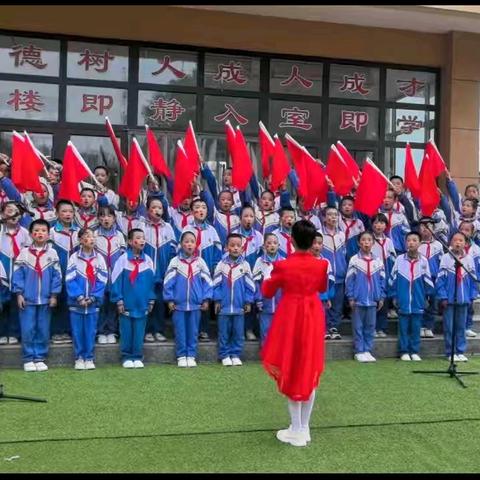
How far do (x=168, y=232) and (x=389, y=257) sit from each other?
2.63 m

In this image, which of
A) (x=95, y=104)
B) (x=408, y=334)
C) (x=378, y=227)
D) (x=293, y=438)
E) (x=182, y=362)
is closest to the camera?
(x=293, y=438)

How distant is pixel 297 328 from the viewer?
436 centimetres

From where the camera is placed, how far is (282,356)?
14.4 ft

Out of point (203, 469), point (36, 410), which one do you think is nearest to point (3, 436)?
point (36, 410)

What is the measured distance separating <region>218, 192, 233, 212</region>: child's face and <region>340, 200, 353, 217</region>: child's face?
54.2 inches

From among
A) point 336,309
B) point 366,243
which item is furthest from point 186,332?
point 366,243

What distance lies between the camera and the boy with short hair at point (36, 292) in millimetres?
6180

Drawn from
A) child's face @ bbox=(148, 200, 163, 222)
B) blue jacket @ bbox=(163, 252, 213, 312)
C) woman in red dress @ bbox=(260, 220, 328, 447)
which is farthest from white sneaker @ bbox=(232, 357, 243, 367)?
woman in red dress @ bbox=(260, 220, 328, 447)

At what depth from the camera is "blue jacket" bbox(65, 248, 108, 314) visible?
6.27 m

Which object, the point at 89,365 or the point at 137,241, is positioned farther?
the point at 137,241

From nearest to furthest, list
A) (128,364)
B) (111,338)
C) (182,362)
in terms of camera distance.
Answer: (128,364)
(182,362)
(111,338)

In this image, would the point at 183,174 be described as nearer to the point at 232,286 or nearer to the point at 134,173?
the point at 134,173

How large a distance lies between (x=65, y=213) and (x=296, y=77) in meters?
5.18
